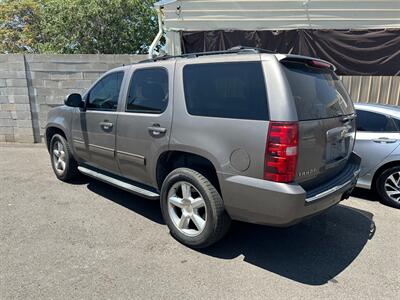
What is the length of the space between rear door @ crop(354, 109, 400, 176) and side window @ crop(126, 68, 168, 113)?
305 centimetres

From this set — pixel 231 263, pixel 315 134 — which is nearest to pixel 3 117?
pixel 231 263

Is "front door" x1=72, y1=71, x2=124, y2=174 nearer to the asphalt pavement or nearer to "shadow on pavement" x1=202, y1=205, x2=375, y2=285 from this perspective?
the asphalt pavement

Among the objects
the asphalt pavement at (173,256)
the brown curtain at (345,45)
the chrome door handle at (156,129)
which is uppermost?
the brown curtain at (345,45)

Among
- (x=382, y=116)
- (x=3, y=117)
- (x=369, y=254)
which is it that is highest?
(x=382, y=116)

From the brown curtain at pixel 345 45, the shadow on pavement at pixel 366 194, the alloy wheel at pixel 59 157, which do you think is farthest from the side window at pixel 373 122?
the alloy wheel at pixel 59 157

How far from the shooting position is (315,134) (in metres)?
2.87

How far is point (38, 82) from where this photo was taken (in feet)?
27.0

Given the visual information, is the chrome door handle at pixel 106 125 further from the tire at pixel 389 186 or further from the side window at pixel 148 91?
the tire at pixel 389 186

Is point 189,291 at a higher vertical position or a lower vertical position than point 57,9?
lower

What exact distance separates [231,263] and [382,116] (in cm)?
330

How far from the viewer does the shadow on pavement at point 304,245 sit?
3.12 metres

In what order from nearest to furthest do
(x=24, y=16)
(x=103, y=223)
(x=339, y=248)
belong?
(x=339, y=248) → (x=103, y=223) → (x=24, y=16)

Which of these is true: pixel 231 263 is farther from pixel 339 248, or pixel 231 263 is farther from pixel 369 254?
pixel 369 254

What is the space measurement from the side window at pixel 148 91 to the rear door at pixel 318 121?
4.57 feet
